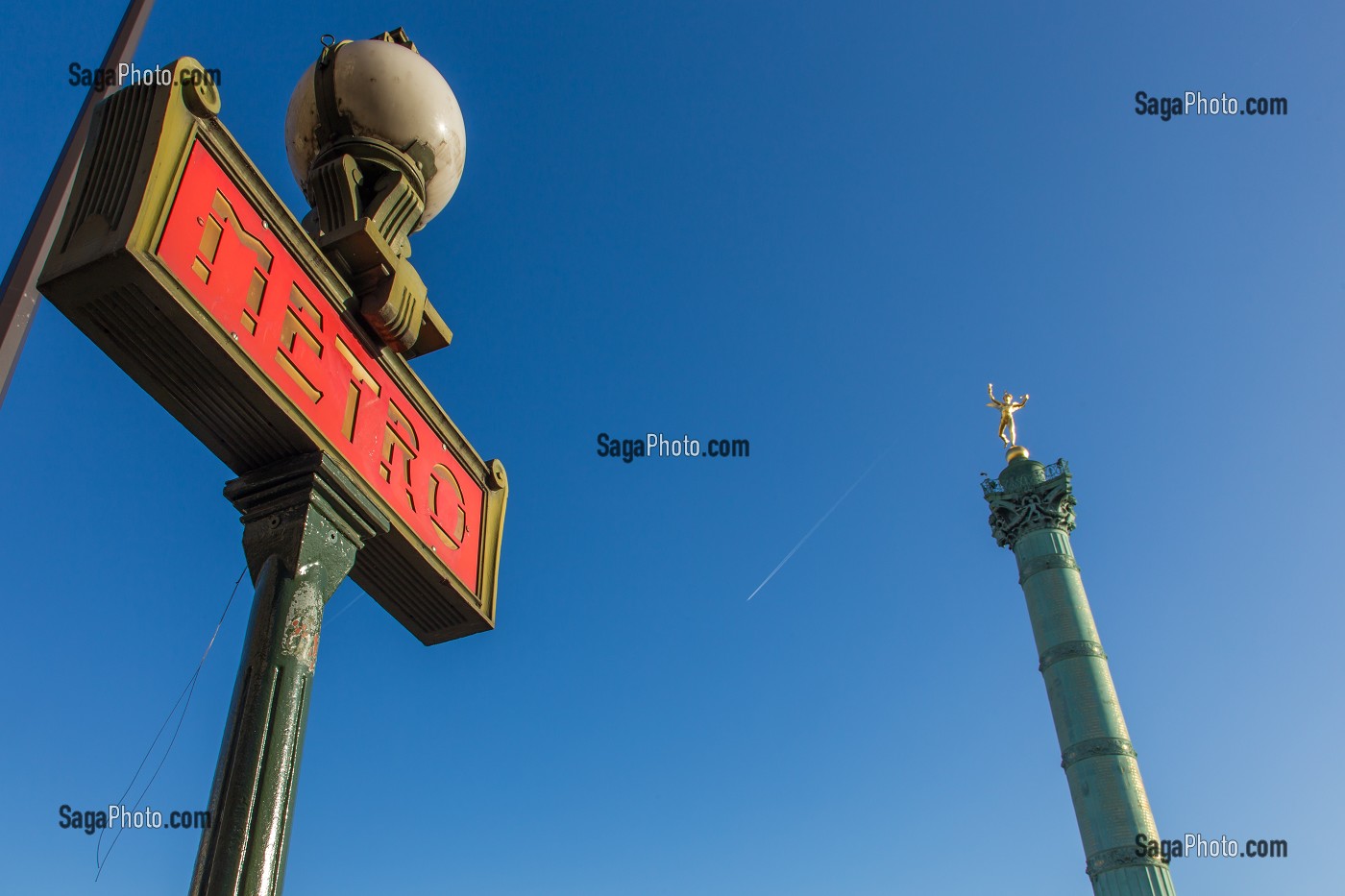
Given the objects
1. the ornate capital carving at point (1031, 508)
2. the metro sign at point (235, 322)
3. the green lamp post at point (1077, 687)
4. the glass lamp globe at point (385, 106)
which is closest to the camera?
the metro sign at point (235, 322)

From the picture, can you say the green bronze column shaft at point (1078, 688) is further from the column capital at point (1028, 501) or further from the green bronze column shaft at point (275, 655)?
the green bronze column shaft at point (275, 655)

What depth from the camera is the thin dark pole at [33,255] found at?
9.10 feet

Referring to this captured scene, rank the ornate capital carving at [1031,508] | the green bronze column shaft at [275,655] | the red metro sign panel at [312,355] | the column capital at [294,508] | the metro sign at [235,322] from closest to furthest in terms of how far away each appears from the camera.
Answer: the green bronze column shaft at [275,655] < the metro sign at [235,322] < the red metro sign panel at [312,355] < the column capital at [294,508] < the ornate capital carving at [1031,508]

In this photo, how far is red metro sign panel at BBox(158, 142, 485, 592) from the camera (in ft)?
10.2

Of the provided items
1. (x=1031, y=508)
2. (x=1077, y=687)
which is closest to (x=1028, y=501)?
(x=1031, y=508)

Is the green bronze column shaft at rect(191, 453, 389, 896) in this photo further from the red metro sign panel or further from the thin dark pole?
the thin dark pole

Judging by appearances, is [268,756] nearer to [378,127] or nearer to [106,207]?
[106,207]

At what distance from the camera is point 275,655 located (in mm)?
3113

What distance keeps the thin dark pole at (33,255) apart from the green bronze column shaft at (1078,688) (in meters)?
22.9

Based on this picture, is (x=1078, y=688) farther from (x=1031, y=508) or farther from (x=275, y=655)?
(x=275, y=655)

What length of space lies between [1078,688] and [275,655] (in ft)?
74.4

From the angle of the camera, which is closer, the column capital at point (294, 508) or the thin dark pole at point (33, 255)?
the thin dark pole at point (33, 255)

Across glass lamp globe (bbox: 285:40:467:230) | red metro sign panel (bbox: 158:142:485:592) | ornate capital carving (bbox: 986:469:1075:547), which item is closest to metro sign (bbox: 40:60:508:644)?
red metro sign panel (bbox: 158:142:485:592)

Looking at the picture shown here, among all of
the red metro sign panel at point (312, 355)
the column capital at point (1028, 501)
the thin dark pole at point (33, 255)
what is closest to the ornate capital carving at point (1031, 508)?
the column capital at point (1028, 501)
